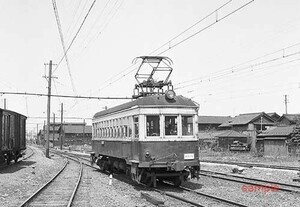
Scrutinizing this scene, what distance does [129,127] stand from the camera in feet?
49.8

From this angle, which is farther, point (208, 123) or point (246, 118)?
point (208, 123)

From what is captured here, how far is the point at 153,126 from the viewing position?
1430 cm

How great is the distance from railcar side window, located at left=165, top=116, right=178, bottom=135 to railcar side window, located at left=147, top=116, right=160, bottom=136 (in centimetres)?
32

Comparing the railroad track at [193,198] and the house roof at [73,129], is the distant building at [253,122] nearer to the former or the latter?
the house roof at [73,129]

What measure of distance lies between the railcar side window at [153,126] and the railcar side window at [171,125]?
323 mm

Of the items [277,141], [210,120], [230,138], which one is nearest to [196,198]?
[277,141]

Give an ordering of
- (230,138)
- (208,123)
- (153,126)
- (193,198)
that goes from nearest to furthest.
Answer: (193,198)
(153,126)
(230,138)
(208,123)

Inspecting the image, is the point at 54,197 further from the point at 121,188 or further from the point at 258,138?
the point at 258,138

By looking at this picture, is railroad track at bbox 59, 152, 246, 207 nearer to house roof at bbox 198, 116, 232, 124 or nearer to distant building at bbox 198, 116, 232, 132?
distant building at bbox 198, 116, 232, 132

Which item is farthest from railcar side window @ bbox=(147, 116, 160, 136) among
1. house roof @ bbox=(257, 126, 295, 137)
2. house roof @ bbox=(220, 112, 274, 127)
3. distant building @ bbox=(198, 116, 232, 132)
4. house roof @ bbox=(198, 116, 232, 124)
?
house roof @ bbox=(198, 116, 232, 124)

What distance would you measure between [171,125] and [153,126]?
2.14ft

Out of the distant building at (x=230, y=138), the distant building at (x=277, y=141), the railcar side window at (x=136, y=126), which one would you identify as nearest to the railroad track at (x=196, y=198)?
the railcar side window at (x=136, y=126)

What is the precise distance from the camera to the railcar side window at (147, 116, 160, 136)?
14.2m

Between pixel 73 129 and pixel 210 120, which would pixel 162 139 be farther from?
pixel 73 129
